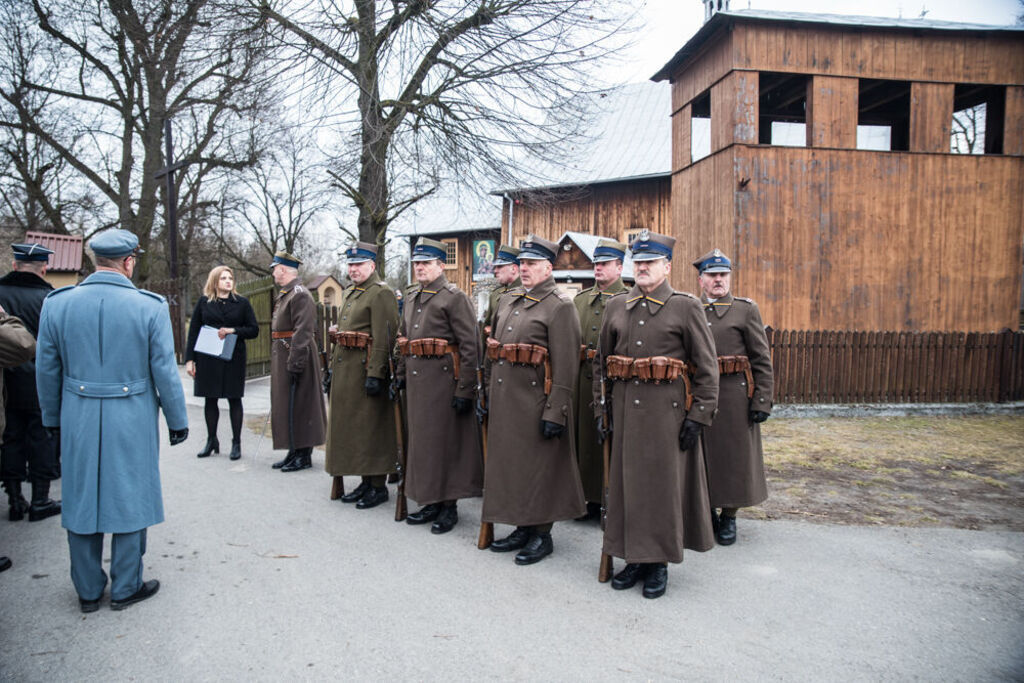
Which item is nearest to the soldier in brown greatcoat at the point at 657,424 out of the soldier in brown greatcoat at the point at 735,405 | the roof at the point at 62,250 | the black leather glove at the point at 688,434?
the black leather glove at the point at 688,434

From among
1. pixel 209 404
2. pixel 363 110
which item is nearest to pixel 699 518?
pixel 209 404

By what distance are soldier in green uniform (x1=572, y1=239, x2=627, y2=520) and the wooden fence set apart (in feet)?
24.4

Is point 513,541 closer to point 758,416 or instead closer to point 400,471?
point 400,471

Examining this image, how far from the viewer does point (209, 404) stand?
7.81m

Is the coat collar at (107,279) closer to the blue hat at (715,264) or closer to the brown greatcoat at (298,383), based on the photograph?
the brown greatcoat at (298,383)

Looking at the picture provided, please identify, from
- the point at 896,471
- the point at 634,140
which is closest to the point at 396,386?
the point at 896,471

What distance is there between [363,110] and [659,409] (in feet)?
Result: 26.6

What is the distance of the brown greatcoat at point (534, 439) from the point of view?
4.76 metres

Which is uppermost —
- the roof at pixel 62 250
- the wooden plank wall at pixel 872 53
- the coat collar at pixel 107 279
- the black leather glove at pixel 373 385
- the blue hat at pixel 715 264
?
the wooden plank wall at pixel 872 53

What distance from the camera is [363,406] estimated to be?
6117mm

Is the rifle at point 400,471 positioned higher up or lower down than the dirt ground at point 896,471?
higher up

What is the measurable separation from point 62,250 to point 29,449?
173 inches

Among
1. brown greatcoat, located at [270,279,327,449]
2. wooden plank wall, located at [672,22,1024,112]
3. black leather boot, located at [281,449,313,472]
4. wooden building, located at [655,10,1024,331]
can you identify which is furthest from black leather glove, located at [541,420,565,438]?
wooden plank wall, located at [672,22,1024,112]

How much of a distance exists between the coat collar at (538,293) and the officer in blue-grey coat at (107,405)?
7.96ft
